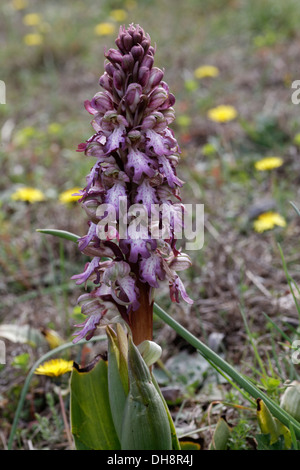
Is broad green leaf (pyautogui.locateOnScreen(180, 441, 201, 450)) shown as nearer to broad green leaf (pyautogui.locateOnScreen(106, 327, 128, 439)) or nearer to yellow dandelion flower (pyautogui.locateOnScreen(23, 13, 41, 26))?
broad green leaf (pyautogui.locateOnScreen(106, 327, 128, 439))

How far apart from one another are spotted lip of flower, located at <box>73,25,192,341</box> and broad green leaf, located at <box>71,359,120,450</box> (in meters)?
0.32

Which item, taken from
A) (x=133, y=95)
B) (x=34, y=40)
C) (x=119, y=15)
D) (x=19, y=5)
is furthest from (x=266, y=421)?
(x=19, y=5)

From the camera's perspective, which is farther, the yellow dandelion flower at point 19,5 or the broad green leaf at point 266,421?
the yellow dandelion flower at point 19,5

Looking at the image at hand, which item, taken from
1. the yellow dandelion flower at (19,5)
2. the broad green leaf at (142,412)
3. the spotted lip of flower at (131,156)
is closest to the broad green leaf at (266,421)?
the broad green leaf at (142,412)

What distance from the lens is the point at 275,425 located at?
172 centimetres

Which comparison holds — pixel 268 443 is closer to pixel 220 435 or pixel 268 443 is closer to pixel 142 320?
pixel 220 435

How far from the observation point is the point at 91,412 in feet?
5.51

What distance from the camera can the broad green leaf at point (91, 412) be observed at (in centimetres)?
167

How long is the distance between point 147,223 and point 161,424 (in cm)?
58

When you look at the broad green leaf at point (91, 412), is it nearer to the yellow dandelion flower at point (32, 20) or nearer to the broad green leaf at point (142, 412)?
the broad green leaf at point (142, 412)

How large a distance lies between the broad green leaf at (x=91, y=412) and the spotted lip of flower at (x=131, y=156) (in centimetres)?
32

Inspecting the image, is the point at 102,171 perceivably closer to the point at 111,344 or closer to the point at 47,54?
the point at 111,344

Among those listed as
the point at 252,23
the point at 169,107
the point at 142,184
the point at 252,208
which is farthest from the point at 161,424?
the point at 252,23

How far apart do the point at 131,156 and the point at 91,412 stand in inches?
33.2
